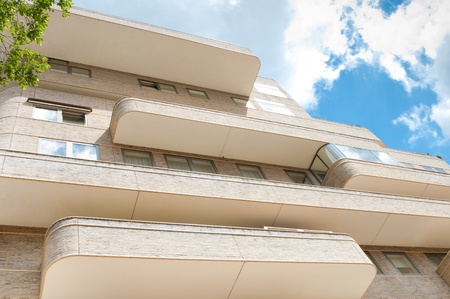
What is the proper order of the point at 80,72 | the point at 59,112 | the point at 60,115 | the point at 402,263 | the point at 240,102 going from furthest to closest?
1. the point at 240,102
2. the point at 80,72
3. the point at 59,112
4. the point at 60,115
5. the point at 402,263

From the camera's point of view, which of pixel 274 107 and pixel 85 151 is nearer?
pixel 85 151

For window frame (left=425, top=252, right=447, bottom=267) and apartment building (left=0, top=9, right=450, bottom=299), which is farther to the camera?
window frame (left=425, top=252, right=447, bottom=267)

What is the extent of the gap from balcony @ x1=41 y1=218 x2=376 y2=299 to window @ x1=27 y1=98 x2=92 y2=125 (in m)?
6.99

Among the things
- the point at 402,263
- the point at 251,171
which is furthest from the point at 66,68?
the point at 402,263

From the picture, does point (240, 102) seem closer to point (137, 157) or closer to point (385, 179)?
point (385, 179)

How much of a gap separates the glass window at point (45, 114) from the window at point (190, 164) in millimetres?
4243

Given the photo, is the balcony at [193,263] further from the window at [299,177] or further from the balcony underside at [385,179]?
the window at [299,177]

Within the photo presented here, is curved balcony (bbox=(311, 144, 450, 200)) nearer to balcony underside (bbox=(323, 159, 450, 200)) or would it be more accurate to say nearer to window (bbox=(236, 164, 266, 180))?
balcony underside (bbox=(323, 159, 450, 200))

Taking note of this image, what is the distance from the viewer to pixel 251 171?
688 inches

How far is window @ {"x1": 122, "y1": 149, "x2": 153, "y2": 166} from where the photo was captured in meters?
15.2

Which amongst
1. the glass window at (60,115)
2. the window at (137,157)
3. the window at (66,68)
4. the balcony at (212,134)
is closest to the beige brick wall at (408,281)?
the balcony at (212,134)

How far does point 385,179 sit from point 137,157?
972 centimetres

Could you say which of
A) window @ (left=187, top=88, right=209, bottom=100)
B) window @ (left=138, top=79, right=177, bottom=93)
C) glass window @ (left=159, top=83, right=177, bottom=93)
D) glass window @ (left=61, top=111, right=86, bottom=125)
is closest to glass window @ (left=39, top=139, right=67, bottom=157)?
glass window @ (left=61, top=111, right=86, bottom=125)

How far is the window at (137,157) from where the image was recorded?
1518cm
